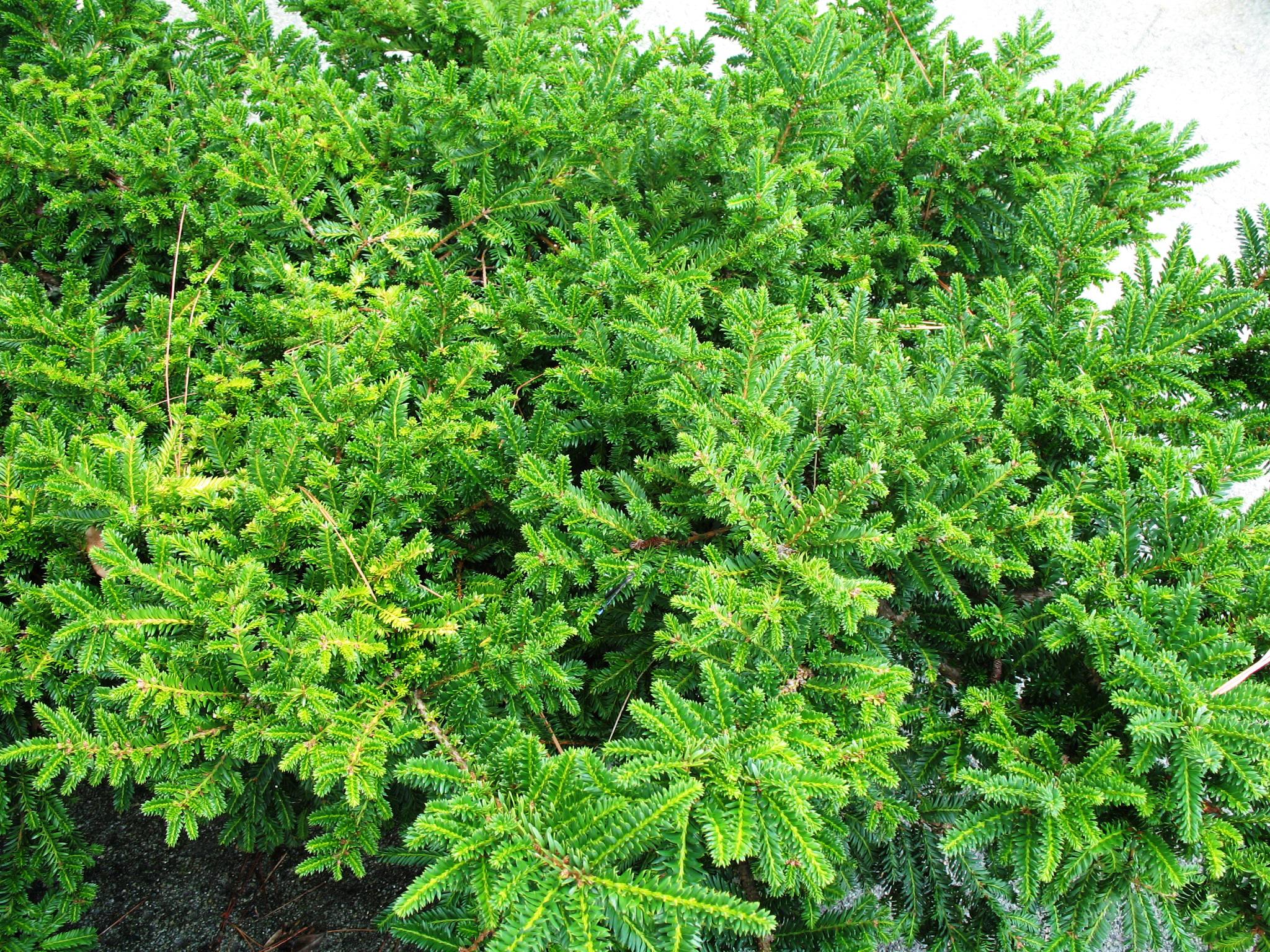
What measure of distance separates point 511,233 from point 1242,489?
311cm

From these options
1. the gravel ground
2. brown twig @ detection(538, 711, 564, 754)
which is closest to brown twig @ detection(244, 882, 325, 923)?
the gravel ground

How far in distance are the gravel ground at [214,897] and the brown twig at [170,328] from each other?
3.83 feet

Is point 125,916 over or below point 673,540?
below

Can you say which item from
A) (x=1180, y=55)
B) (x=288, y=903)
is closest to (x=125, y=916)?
(x=288, y=903)

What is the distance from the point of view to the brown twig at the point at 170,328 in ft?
5.67

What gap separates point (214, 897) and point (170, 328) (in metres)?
1.43

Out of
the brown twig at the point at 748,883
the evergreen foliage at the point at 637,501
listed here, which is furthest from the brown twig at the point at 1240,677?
the brown twig at the point at 748,883

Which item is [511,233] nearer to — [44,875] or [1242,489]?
[44,875]

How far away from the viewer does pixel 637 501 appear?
4.71 feet

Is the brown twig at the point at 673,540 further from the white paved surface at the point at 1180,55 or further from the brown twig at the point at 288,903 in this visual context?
the white paved surface at the point at 1180,55

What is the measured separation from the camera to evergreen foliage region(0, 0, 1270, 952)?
1.16 m

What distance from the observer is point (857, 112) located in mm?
2273

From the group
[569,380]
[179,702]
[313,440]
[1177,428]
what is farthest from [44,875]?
[1177,428]

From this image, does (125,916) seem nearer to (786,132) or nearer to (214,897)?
(214,897)
